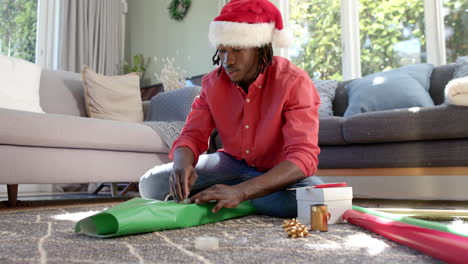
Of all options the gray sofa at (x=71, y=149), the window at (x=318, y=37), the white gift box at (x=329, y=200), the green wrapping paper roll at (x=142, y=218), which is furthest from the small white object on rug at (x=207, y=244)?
the window at (x=318, y=37)

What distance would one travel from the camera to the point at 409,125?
2068 millimetres

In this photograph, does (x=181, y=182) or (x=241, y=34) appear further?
(x=241, y=34)

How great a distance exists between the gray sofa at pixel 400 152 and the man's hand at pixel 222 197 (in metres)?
1.29

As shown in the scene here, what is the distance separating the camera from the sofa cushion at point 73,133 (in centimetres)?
188

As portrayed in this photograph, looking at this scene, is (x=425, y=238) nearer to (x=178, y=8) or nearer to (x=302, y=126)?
(x=302, y=126)

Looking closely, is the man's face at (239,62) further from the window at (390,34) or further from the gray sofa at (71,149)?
the window at (390,34)

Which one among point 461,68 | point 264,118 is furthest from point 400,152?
point 264,118

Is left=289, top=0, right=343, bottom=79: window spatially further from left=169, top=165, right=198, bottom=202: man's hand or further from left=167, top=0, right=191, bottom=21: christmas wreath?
left=169, top=165, right=198, bottom=202: man's hand

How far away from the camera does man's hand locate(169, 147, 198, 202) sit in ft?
3.93

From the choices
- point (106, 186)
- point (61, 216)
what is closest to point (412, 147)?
point (61, 216)

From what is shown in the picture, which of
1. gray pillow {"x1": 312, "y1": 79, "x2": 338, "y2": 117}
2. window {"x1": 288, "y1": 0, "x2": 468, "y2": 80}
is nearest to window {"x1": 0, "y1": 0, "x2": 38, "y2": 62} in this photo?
window {"x1": 288, "y1": 0, "x2": 468, "y2": 80}

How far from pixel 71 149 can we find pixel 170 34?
2.92 metres

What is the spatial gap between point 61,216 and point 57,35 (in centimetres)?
333

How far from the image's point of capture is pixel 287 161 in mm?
1228
